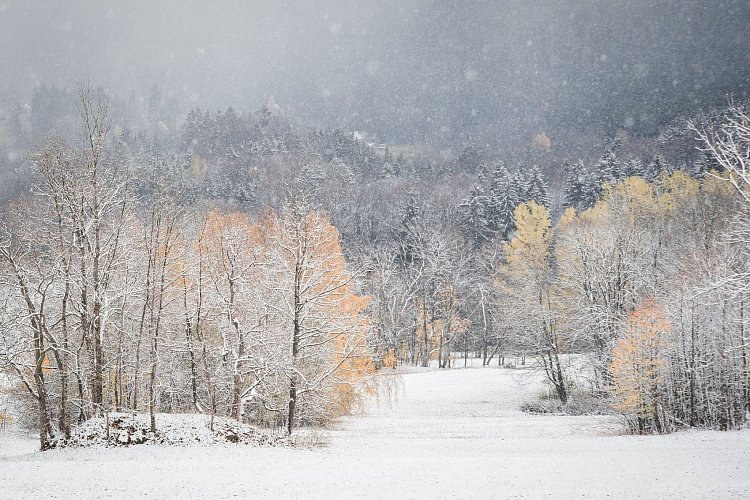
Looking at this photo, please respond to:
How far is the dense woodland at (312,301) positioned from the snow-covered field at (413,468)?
266 cm

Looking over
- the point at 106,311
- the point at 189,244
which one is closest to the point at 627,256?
the point at 189,244

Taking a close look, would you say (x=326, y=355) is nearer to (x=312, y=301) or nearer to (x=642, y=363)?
(x=312, y=301)

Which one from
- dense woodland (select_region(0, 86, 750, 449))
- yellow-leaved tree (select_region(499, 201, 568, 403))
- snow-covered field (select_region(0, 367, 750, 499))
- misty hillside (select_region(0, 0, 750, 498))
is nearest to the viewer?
snow-covered field (select_region(0, 367, 750, 499))

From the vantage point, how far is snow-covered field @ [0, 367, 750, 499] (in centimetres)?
1234

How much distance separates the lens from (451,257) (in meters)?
58.5

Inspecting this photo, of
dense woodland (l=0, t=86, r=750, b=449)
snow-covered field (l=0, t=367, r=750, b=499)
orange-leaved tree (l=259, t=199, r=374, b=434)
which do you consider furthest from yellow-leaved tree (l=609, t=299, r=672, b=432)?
orange-leaved tree (l=259, t=199, r=374, b=434)

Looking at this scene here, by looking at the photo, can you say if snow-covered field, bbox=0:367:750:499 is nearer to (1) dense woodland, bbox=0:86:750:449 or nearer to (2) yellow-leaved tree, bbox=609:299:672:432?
(2) yellow-leaved tree, bbox=609:299:672:432

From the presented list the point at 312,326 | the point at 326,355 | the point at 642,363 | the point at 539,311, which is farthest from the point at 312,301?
the point at 539,311

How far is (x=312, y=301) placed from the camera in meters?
20.8

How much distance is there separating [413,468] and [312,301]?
8193 millimetres

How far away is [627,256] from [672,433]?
1292 centimetres

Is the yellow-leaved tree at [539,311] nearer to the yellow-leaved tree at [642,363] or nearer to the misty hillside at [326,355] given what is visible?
the misty hillside at [326,355]

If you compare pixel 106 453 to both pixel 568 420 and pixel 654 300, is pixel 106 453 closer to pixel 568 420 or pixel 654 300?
pixel 568 420

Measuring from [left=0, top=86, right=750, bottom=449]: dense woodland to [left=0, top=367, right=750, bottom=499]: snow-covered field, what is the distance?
2.66 metres
